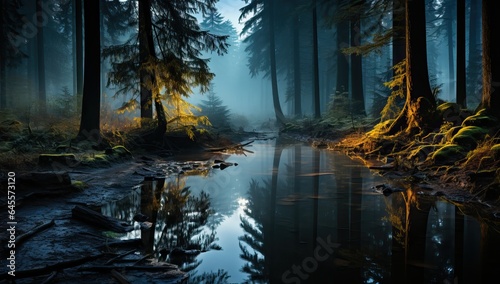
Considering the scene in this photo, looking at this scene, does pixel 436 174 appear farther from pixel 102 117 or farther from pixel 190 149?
pixel 102 117

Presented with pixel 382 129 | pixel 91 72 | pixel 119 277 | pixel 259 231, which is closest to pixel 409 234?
pixel 259 231

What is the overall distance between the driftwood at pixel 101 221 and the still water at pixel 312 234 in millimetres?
302

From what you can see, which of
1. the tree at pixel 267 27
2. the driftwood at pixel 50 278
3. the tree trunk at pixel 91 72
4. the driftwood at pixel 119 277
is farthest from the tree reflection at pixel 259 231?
the tree at pixel 267 27

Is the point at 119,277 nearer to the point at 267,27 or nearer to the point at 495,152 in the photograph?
A: the point at 495,152

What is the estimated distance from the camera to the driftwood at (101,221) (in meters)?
4.98

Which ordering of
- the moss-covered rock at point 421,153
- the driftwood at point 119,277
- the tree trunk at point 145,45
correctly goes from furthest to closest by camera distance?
the tree trunk at point 145,45
the moss-covered rock at point 421,153
the driftwood at point 119,277

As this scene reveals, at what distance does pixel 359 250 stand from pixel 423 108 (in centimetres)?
846

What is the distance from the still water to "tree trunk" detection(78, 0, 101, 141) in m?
5.20

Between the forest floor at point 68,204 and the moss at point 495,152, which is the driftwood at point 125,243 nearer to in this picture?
the forest floor at point 68,204

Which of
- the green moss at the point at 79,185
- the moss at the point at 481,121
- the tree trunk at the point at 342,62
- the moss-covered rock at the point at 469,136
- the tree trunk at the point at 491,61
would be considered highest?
the tree trunk at the point at 342,62

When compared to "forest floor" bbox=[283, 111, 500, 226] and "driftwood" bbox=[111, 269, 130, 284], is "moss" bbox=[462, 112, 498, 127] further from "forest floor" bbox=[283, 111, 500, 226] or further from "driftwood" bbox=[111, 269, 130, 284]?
"driftwood" bbox=[111, 269, 130, 284]

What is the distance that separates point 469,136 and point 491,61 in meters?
2.40

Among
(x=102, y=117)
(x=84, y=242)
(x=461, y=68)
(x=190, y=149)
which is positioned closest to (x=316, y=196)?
(x=84, y=242)

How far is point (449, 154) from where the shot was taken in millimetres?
8289
